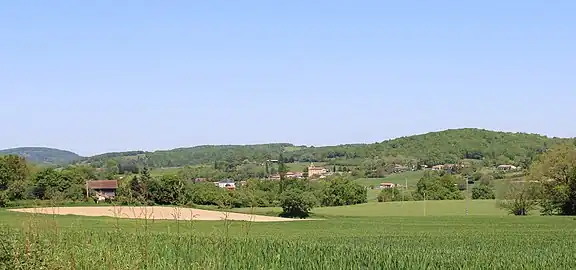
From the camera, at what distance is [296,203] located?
7294cm

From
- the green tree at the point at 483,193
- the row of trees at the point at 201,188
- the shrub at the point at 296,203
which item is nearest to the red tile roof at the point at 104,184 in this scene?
the row of trees at the point at 201,188

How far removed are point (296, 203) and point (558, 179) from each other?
94.1ft

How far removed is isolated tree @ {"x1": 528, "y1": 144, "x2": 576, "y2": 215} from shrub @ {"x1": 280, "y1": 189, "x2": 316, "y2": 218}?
26.0m

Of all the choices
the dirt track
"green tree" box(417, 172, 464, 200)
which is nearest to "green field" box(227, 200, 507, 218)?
"green tree" box(417, 172, 464, 200)

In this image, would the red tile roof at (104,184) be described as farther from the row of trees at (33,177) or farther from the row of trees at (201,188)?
the row of trees at (33,177)

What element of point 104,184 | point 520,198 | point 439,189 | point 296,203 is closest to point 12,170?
point 104,184

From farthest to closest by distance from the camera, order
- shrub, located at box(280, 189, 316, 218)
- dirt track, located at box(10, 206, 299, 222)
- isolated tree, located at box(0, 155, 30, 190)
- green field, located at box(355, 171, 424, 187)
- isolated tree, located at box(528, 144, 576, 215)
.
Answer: green field, located at box(355, 171, 424, 187) < isolated tree, located at box(0, 155, 30, 190) < shrub, located at box(280, 189, 316, 218) < isolated tree, located at box(528, 144, 576, 215) < dirt track, located at box(10, 206, 299, 222)

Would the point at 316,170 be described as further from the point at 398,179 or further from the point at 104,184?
the point at 104,184

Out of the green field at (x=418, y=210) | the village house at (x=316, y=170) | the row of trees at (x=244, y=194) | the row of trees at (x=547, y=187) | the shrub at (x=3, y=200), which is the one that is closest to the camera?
the row of trees at (x=244, y=194)

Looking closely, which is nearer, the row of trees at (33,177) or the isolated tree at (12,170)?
the row of trees at (33,177)

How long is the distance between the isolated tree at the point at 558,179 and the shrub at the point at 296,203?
25955 mm

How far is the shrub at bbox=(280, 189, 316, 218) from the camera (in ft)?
239

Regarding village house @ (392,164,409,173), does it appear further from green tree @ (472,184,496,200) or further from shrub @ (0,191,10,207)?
shrub @ (0,191,10,207)

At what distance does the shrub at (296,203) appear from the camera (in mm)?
72750
